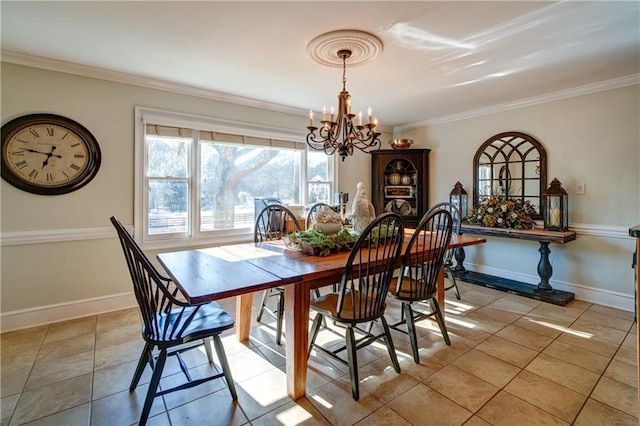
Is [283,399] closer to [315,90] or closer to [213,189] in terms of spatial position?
[213,189]

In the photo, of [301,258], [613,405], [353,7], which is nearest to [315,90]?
[353,7]

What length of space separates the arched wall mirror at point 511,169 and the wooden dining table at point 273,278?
3.00m

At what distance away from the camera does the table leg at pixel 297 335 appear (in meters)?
1.83

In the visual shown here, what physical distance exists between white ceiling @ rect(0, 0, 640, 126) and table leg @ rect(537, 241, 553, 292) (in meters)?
1.82

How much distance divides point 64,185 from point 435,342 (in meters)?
3.60

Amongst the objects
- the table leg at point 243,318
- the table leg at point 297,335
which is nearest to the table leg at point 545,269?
the table leg at point 297,335

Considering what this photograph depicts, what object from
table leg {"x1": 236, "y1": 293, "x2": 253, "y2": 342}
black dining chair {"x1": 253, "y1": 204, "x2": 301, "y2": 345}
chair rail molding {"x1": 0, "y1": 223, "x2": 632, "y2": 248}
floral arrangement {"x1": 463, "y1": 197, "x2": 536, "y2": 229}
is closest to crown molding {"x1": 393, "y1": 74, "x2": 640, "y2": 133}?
floral arrangement {"x1": 463, "y1": 197, "x2": 536, "y2": 229}

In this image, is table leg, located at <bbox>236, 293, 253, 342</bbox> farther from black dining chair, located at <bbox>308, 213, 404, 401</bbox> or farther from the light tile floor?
black dining chair, located at <bbox>308, 213, 404, 401</bbox>

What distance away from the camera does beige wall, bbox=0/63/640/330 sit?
2.74 metres

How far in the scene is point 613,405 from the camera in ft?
5.88

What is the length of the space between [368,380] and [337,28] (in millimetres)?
2401

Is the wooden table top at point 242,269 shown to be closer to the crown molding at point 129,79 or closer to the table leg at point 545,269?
the crown molding at point 129,79

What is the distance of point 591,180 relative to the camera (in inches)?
135

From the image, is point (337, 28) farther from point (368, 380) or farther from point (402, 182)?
point (402, 182)
